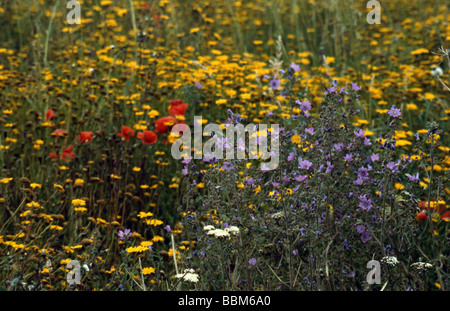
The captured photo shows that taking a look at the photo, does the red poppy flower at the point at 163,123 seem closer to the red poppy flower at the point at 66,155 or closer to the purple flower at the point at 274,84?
the red poppy flower at the point at 66,155

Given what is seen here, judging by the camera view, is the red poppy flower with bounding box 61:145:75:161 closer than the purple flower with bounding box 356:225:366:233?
No

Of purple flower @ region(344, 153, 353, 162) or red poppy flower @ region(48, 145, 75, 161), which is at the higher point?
purple flower @ region(344, 153, 353, 162)

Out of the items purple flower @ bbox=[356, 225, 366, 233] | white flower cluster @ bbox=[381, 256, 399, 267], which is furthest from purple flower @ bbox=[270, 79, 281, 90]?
white flower cluster @ bbox=[381, 256, 399, 267]

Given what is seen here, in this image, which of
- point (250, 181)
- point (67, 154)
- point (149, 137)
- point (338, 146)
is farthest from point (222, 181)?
point (67, 154)

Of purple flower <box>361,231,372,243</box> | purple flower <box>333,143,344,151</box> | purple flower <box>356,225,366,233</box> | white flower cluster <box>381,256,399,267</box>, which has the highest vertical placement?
purple flower <box>333,143,344,151</box>

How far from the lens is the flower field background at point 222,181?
82.4 inches

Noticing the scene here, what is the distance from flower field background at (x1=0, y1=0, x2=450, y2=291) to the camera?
2.09 meters

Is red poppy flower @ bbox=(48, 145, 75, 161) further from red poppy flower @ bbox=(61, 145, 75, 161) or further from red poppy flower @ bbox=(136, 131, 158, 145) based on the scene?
red poppy flower @ bbox=(136, 131, 158, 145)

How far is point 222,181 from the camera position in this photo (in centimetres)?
206

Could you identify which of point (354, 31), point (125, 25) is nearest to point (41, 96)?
point (125, 25)

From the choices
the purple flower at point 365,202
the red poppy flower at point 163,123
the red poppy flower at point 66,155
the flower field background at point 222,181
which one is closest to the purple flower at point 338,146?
the flower field background at point 222,181

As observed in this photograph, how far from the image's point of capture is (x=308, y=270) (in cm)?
216

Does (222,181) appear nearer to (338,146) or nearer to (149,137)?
(338,146)

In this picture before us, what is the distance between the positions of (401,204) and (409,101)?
87.3 inches
